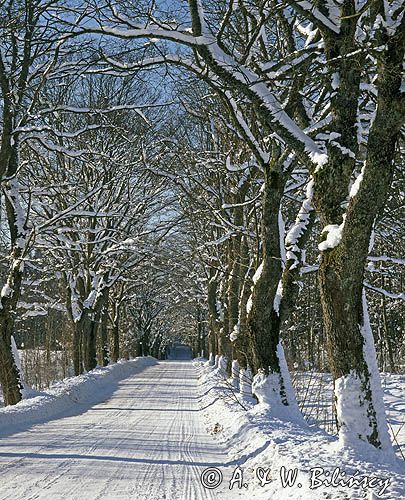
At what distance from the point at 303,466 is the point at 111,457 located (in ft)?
10.2

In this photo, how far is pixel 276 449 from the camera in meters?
6.08

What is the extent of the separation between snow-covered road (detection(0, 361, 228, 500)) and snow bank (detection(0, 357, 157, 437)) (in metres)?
0.46

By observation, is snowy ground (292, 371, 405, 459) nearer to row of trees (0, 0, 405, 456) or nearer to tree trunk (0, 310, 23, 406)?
row of trees (0, 0, 405, 456)

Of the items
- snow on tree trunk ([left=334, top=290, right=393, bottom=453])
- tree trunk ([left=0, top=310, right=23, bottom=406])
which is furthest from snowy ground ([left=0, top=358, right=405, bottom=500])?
tree trunk ([left=0, top=310, right=23, bottom=406])

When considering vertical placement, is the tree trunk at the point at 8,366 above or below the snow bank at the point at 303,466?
above

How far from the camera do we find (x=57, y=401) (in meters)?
13.3

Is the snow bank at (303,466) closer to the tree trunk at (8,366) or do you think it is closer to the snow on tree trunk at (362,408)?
the snow on tree trunk at (362,408)

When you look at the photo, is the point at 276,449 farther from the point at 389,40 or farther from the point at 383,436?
the point at 389,40

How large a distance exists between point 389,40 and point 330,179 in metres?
1.47

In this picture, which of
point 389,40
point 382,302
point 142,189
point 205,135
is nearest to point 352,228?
point 389,40

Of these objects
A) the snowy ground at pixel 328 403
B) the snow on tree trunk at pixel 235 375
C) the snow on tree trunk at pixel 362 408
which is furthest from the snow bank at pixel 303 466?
the snow on tree trunk at pixel 235 375

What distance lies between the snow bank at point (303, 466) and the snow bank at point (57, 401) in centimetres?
438

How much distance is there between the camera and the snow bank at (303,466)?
4.43 meters

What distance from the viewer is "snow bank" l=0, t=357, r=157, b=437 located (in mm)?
10336
